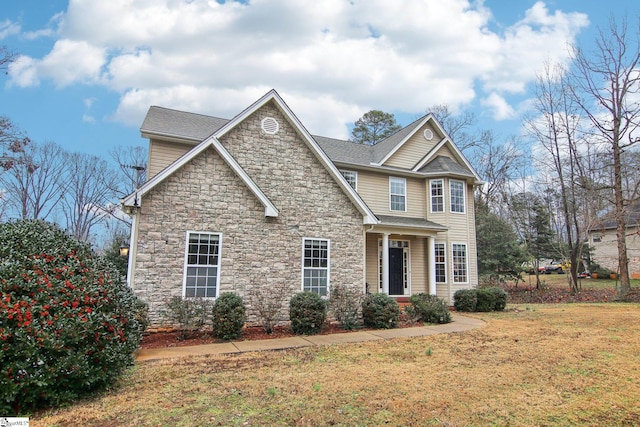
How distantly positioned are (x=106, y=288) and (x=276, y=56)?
45.8 feet

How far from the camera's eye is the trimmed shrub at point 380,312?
9.78 m

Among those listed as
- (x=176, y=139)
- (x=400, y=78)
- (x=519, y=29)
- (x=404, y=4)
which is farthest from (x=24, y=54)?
(x=519, y=29)

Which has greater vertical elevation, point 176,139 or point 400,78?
point 400,78

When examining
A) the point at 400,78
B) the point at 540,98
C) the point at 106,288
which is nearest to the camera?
the point at 106,288

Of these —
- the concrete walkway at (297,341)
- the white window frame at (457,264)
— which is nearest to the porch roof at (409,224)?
the white window frame at (457,264)

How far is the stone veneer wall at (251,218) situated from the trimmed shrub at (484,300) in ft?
16.6

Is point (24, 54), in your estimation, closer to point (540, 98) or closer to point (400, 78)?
point (400, 78)

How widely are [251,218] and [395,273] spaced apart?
7.49 m

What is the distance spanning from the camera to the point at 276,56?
16.3 meters

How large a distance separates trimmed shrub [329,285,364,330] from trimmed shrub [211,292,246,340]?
2.70 meters

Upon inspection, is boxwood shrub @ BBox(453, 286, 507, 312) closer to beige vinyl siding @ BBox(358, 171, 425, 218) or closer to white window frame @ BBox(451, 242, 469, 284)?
white window frame @ BBox(451, 242, 469, 284)

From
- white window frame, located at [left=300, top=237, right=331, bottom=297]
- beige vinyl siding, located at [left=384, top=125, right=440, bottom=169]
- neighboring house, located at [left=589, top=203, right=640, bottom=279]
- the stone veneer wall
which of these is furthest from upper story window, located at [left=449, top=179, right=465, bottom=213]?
neighboring house, located at [left=589, top=203, right=640, bottom=279]

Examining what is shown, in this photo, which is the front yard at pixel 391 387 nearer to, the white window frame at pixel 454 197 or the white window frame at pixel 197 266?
the white window frame at pixel 197 266

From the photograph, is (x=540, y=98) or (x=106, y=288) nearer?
(x=106, y=288)
